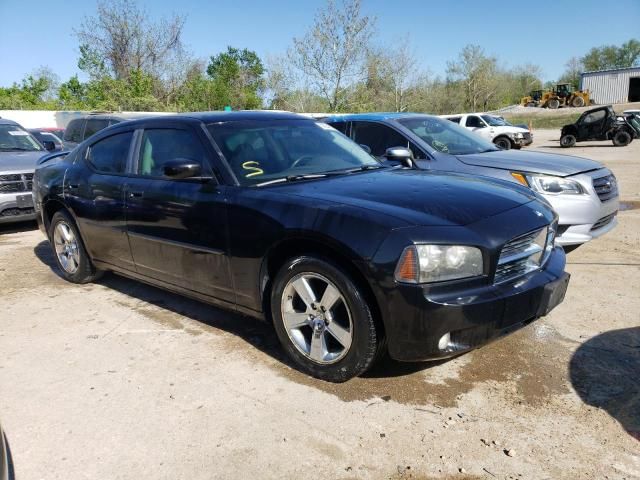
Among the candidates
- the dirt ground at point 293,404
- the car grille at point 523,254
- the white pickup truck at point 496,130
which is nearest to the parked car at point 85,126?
the dirt ground at point 293,404

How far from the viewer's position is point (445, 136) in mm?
6660

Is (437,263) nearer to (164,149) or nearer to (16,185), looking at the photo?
(164,149)

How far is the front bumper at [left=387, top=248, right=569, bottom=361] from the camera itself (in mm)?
2779

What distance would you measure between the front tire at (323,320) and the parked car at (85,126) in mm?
10529

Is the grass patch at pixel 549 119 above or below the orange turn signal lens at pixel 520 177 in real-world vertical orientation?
above

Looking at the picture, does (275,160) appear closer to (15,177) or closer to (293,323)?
(293,323)

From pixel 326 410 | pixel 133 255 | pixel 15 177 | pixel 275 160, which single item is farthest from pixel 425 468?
pixel 15 177

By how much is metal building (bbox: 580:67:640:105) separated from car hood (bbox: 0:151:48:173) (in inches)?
2409

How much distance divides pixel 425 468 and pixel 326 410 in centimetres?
69

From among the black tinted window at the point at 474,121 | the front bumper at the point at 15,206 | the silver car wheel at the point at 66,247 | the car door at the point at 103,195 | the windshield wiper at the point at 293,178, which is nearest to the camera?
the windshield wiper at the point at 293,178

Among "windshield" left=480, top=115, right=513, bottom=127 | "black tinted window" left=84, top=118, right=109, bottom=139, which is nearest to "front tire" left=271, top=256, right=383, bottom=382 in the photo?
"black tinted window" left=84, top=118, right=109, bottom=139

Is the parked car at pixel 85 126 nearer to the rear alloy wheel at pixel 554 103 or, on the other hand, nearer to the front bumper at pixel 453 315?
the front bumper at pixel 453 315

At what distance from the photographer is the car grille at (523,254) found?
3.03 metres

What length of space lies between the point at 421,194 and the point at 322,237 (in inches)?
28.6
